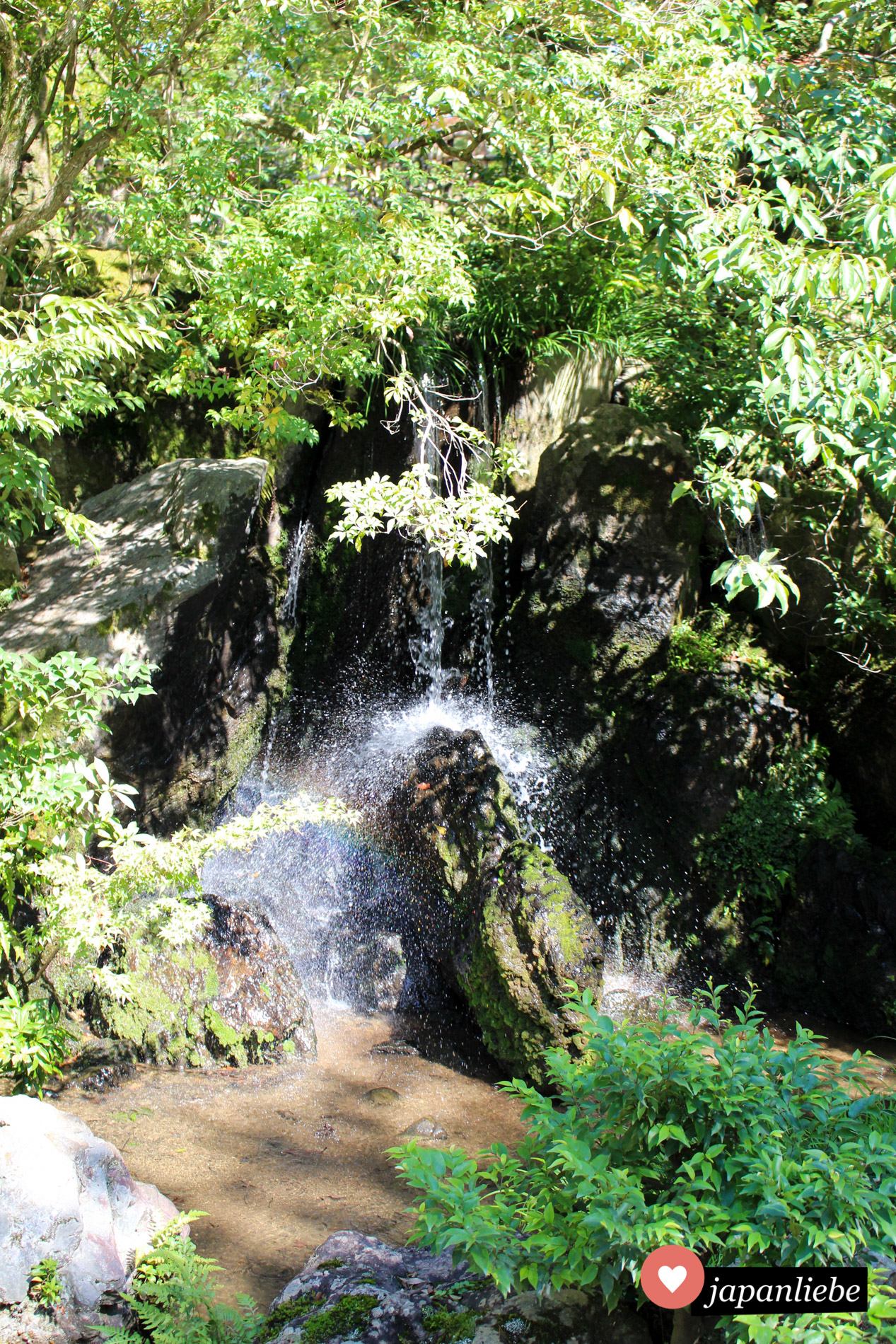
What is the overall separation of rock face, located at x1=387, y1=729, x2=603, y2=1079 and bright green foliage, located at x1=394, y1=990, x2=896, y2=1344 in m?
2.56

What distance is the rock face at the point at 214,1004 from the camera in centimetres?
502

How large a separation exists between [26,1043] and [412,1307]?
2685 mm

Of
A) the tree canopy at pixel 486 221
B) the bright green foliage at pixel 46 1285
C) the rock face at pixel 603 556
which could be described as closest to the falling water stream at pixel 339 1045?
the rock face at pixel 603 556

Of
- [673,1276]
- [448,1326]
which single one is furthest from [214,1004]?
[673,1276]

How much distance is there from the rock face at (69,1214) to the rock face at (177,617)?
385cm

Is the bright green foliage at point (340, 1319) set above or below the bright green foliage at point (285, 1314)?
above

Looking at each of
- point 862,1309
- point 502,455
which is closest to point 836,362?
point 502,455

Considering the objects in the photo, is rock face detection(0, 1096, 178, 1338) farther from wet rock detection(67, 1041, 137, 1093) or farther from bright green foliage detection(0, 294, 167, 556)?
bright green foliage detection(0, 294, 167, 556)

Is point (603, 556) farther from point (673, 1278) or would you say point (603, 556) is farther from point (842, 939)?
point (673, 1278)

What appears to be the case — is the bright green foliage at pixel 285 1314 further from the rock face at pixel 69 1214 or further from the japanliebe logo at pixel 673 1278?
the japanliebe logo at pixel 673 1278

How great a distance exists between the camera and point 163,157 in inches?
264

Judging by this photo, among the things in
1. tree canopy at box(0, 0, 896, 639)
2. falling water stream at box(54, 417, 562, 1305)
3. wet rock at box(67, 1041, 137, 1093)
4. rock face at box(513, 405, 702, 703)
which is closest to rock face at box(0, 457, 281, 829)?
falling water stream at box(54, 417, 562, 1305)

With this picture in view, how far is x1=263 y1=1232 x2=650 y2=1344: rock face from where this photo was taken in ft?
7.21

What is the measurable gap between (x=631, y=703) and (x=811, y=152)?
4082mm
